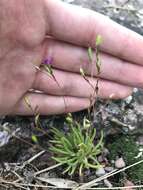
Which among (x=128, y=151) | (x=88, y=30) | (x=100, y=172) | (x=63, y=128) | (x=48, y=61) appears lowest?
(x=100, y=172)

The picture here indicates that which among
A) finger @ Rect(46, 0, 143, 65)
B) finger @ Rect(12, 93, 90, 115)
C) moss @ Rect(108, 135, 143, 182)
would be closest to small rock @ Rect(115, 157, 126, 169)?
moss @ Rect(108, 135, 143, 182)

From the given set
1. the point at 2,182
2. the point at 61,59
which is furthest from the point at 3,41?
the point at 2,182

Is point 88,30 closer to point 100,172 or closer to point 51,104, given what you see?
point 51,104

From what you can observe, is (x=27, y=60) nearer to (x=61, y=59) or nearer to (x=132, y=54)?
(x=61, y=59)

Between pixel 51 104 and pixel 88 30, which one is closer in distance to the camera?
pixel 88 30

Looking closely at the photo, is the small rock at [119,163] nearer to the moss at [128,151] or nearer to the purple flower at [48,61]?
the moss at [128,151]

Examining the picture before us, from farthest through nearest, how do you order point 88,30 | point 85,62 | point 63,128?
1. point 63,128
2. point 85,62
3. point 88,30

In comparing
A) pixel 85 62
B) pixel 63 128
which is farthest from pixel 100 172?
pixel 85 62
